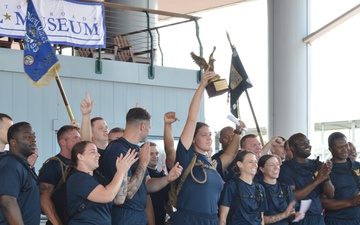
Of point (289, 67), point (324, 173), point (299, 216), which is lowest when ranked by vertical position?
point (299, 216)

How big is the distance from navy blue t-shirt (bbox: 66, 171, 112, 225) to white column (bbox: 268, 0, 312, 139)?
1154 centimetres

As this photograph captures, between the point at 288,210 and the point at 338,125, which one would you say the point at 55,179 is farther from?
the point at 338,125

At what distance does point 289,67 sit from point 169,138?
34.6ft

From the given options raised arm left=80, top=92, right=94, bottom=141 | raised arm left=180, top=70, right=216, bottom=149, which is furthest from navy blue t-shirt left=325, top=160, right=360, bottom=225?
raised arm left=80, top=92, right=94, bottom=141

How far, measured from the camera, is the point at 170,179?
7.82 m

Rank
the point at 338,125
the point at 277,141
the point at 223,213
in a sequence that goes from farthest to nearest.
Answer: the point at 338,125
the point at 277,141
the point at 223,213

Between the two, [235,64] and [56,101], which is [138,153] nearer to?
[235,64]

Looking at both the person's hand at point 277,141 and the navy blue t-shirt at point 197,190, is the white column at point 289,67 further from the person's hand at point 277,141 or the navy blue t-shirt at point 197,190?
the navy blue t-shirt at point 197,190

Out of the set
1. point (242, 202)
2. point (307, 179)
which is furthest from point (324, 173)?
point (242, 202)

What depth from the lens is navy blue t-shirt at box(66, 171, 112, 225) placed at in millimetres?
7004

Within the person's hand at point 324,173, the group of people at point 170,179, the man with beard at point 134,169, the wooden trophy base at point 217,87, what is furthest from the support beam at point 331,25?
the man with beard at point 134,169

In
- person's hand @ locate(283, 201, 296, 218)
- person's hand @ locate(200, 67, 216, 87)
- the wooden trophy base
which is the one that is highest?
person's hand @ locate(200, 67, 216, 87)

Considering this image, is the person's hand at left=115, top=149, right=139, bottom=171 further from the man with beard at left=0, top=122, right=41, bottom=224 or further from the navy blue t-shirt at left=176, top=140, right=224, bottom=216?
the navy blue t-shirt at left=176, top=140, right=224, bottom=216

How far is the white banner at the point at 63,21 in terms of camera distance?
43.1ft
